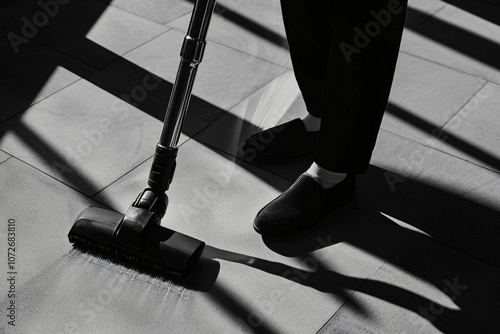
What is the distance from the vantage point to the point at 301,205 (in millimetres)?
1627

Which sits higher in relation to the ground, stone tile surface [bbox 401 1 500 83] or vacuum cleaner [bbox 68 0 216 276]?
vacuum cleaner [bbox 68 0 216 276]

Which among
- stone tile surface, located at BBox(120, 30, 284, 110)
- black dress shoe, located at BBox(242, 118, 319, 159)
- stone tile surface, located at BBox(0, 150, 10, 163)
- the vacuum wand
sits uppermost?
the vacuum wand

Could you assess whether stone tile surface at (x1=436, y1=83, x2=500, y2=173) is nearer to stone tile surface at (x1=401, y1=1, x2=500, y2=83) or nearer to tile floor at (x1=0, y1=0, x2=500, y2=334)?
tile floor at (x1=0, y1=0, x2=500, y2=334)

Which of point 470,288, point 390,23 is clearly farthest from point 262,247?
point 390,23

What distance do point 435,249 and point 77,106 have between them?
104 cm

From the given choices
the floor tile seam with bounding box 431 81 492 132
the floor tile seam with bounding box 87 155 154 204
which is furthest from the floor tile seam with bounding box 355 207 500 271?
the floor tile seam with bounding box 87 155 154 204

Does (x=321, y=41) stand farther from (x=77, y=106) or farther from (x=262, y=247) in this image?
(x=77, y=106)

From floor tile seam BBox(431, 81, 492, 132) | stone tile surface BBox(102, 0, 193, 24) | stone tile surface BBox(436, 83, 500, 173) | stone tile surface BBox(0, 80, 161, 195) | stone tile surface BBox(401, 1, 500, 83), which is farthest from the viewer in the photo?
stone tile surface BBox(102, 0, 193, 24)

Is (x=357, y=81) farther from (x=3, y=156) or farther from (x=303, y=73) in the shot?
(x=3, y=156)

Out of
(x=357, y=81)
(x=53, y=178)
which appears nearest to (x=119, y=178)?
(x=53, y=178)

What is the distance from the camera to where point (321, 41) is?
1.66 m

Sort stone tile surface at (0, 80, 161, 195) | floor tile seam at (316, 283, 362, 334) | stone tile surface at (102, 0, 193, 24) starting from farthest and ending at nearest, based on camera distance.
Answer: stone tile surface at (102, 0, 193, 24), stone tile surface at (0, 80, 161, 195), floor tile seam at (316, 283, 362, 334)

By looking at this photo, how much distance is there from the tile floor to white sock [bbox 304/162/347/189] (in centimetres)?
9

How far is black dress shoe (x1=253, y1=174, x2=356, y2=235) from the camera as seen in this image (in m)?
1.61
